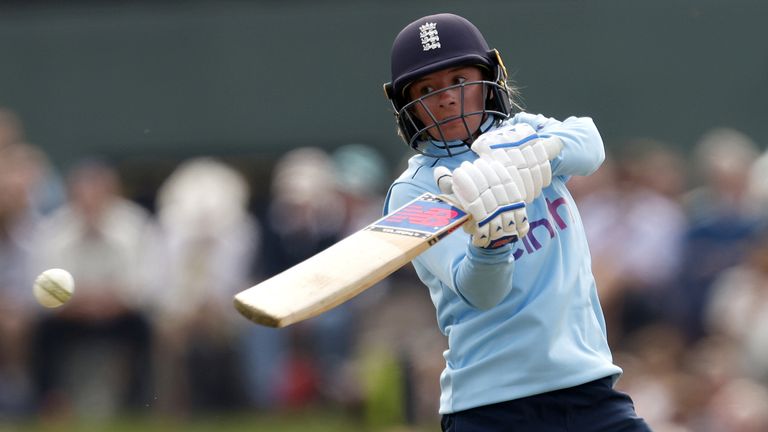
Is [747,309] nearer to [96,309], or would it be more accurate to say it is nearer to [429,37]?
[429,37]

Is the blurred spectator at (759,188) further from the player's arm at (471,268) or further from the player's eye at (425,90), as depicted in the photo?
the player's arm at (471,268)

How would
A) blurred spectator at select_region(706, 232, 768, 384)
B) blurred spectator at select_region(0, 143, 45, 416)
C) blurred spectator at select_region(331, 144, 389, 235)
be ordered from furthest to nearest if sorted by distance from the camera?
blurred spectator at select_region(331, 144, 389, 235) < blurred spectator at select_region(0, 143, 45, 416) < blurred spectator at select_region(706, 232, 768, 384)

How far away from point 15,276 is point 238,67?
3535 mm

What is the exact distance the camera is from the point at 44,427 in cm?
1009

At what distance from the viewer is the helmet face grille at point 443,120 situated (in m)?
4.00

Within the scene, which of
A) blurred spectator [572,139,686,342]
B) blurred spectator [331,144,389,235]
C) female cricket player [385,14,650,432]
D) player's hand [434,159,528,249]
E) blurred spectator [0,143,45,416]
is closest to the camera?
player's hand [434,159,528,249]

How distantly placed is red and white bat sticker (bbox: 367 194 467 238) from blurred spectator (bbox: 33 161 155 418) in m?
6.52

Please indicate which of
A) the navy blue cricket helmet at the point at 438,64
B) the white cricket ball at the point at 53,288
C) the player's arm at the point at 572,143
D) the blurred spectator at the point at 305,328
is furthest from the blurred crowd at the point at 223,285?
the navy blue cricket helmet at the point at 438,64

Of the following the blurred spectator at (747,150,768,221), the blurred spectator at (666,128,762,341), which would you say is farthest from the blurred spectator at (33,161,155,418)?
the blurred spectator at (747,150,768,221)

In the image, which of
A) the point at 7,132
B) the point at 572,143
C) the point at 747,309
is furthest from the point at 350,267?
the point at 7,132

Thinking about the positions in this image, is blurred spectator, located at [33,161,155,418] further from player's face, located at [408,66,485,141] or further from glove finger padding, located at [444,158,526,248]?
glove finger padding, located at [444,158,526,248]

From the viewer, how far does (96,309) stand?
33.5ft

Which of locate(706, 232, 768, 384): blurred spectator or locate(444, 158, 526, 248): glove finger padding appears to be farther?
locate(706, 232, 768, 384): blurred spectator

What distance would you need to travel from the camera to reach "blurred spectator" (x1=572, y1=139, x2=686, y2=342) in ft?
28.2
